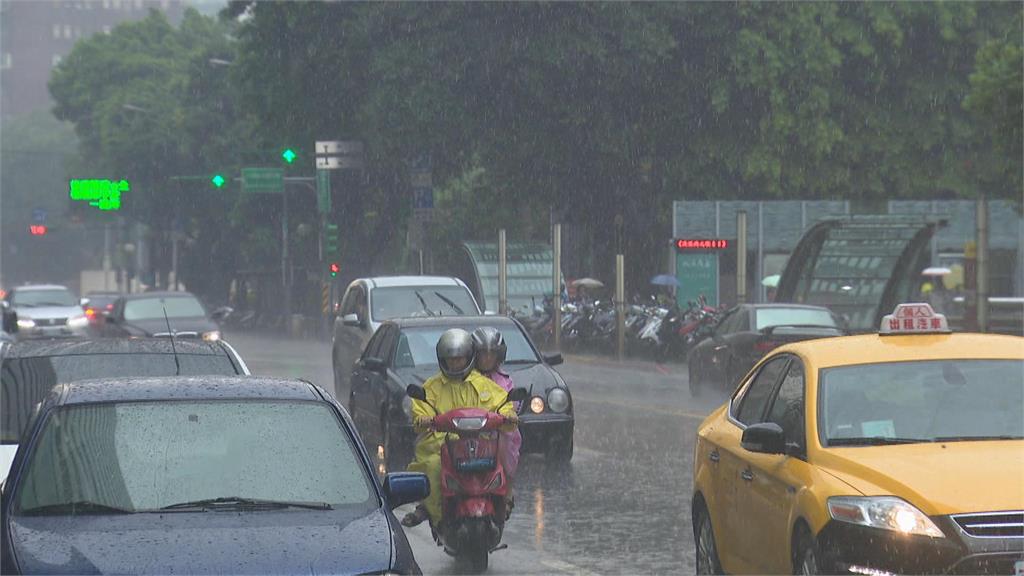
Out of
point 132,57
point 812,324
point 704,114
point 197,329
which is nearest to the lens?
point 812,324

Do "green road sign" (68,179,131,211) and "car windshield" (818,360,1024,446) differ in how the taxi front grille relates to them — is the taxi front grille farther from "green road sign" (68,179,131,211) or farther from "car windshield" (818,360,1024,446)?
"green road sign" (68,179,131,211)

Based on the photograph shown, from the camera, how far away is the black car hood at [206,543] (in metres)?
5.96

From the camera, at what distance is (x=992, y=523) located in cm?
689

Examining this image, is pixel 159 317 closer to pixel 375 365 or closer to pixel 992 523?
pixel 375 365

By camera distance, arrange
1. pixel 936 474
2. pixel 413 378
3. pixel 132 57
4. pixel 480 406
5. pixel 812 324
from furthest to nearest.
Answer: pixel 132 57 → pixel 812 324 → pixel 413 378 → pixel 480 406 → pixel 936 474

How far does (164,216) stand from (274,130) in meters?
32.8

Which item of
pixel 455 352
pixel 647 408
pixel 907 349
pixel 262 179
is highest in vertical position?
pixel 262 179

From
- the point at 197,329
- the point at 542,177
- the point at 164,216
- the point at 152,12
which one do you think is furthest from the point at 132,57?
the point at 197,329

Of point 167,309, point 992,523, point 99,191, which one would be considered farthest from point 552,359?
point 99,191

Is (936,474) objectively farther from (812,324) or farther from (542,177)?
(542,177)

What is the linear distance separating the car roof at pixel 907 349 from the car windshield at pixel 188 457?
8.19 ft

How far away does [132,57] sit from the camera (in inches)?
3723

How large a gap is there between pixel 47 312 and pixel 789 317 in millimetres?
22421

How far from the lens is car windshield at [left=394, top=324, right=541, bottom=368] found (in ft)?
55.7
